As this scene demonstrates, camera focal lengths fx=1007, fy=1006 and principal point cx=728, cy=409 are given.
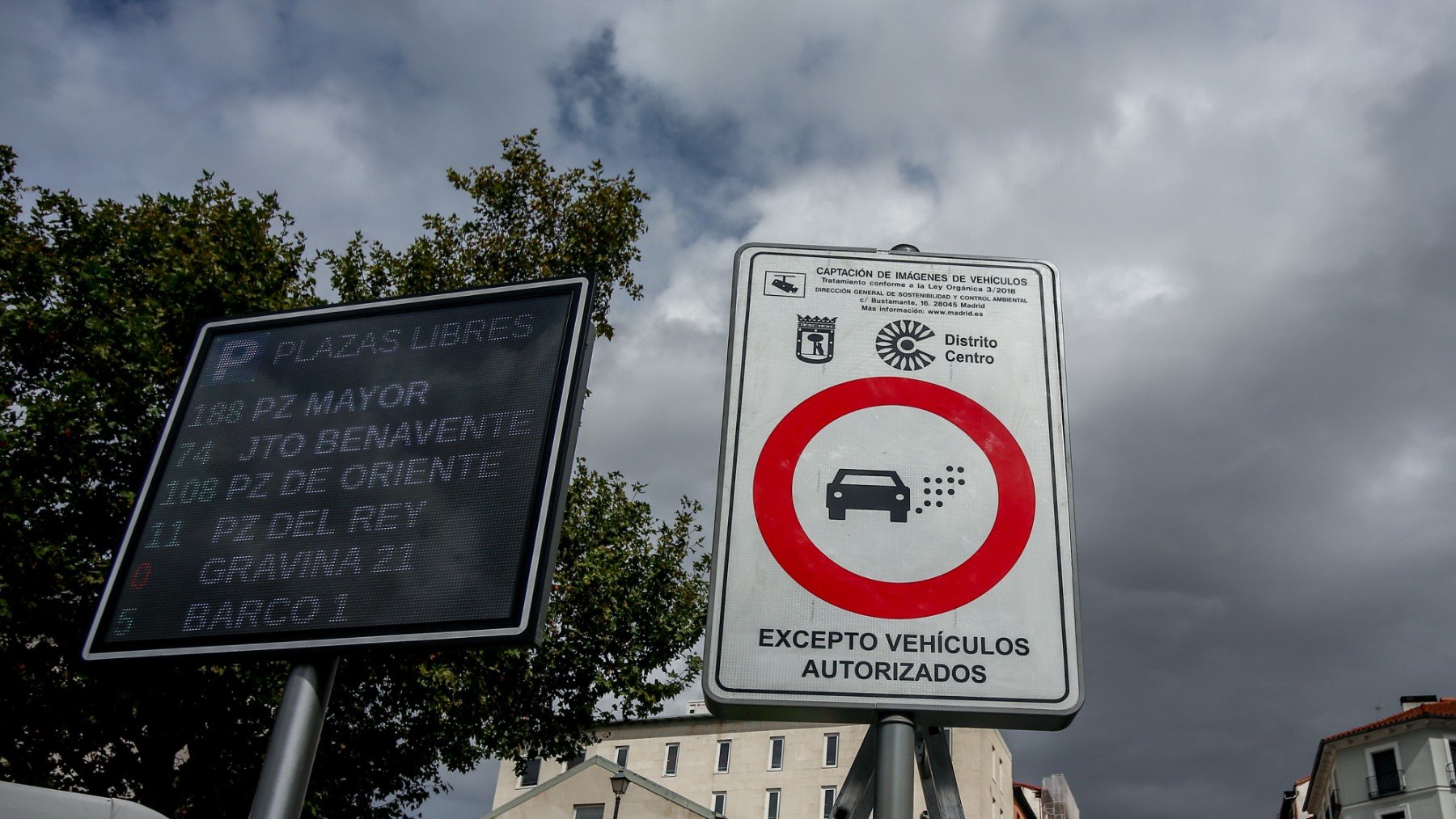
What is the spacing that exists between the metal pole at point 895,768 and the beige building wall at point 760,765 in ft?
165

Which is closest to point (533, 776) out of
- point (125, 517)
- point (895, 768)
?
point (125, 517)

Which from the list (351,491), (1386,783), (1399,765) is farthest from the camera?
(1386,783)

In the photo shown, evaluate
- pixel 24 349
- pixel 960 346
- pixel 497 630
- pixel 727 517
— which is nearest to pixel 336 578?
pixel 497 630

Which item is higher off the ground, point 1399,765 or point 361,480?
point 1399,765

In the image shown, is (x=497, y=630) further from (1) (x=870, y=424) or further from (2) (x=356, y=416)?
(1) (x=870, y=424)

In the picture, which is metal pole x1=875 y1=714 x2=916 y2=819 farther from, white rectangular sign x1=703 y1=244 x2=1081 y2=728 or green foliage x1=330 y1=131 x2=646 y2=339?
green foliage x1=330 y1=131 x2=646 y2=339

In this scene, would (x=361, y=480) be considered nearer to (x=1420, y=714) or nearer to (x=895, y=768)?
(x=895, y=768)

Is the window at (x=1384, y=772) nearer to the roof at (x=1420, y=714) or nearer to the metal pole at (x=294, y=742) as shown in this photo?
the roof at (x=1420, y=714)

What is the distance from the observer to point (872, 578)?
3.11 metres

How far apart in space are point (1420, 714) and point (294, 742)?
53.4 metres

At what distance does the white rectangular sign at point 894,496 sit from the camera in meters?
2.99

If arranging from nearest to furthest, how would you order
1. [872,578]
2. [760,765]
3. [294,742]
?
[872,578] → [294,742] → [760,765]

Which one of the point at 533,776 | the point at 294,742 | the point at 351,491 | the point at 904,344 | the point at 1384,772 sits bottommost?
the point at 294,742

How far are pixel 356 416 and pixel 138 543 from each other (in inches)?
55.2
